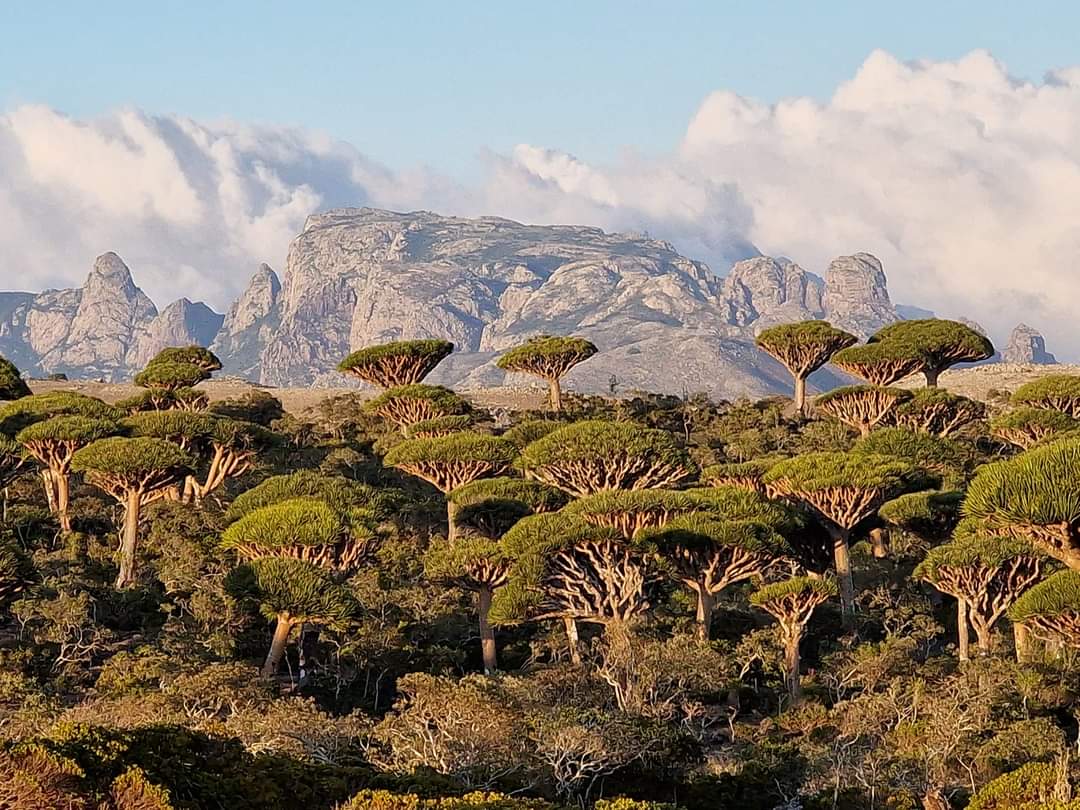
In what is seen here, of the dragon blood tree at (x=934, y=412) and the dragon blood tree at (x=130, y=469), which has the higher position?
the dragon blood tree at (x=934, y=412)

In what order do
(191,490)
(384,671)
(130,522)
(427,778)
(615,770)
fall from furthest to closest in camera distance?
(191,490) → (130,522) → (384,671) → (615,770) → (427,778)

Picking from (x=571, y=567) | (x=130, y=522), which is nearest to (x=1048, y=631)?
(x=571, y=567)

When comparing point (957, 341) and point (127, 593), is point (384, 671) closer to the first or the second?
point (127, 593)

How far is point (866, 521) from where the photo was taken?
54188 millimetres

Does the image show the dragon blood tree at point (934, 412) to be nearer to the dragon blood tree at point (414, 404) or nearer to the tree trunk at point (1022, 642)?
the dragon blood tree at point (414, 404)

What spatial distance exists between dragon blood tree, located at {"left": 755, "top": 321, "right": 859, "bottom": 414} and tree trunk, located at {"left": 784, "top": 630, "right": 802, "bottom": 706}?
119 ft

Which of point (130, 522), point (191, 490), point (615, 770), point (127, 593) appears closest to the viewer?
point (615, 770)

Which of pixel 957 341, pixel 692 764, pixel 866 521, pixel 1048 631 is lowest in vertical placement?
pixel 692 764

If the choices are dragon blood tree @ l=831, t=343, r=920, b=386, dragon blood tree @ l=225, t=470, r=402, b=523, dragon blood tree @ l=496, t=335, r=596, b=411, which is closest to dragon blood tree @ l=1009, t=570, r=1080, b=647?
dragon blood tree @ l=225, t=470, r=402, b=523

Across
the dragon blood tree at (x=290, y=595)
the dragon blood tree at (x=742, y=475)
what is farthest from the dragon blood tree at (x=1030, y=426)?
the dragon blood tree at (x=290, y=595)

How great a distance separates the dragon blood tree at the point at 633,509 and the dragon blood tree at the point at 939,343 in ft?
112

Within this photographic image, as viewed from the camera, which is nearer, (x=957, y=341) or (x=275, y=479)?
(x=275, y=479)

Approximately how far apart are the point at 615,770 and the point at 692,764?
3.24 metres

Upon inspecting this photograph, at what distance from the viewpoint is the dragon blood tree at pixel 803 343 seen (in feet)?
263
